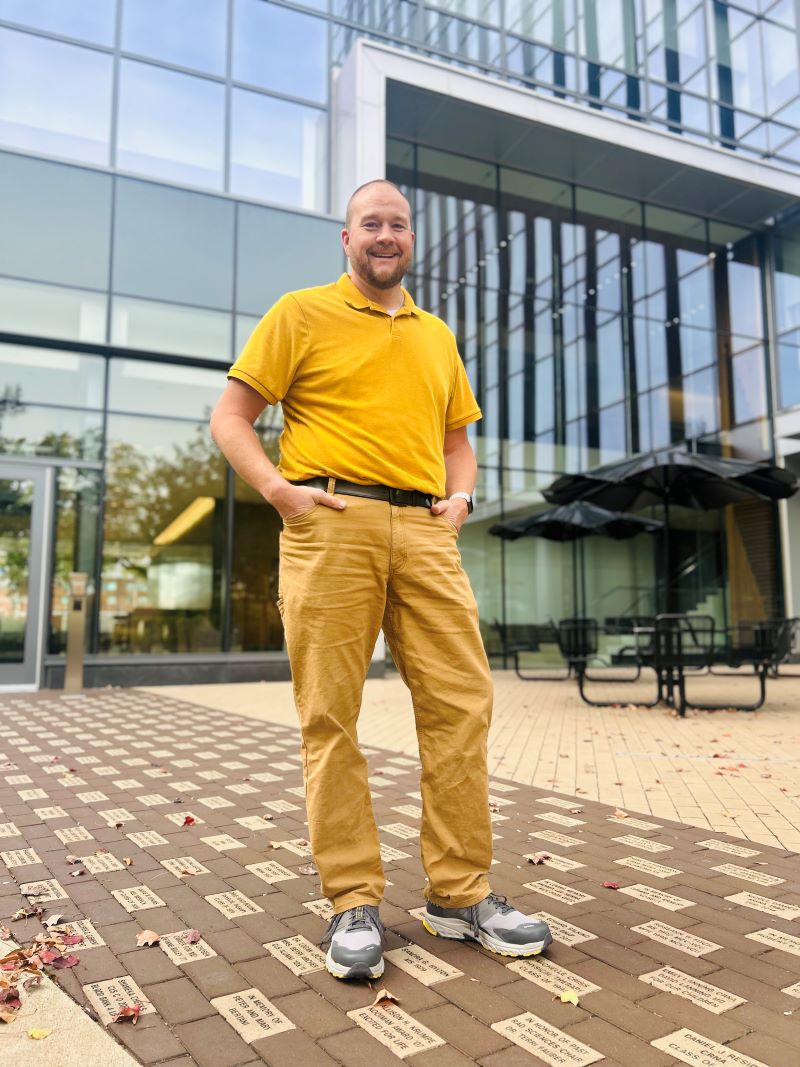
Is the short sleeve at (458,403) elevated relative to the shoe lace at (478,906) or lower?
elevated

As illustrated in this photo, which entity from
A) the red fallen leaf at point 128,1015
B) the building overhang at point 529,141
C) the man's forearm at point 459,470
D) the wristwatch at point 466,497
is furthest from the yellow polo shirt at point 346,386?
the building overhang at point 529,141

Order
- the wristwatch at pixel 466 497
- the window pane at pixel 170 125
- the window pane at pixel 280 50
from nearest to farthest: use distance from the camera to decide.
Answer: the wristwatch at pixel 466 497 < the window pane at pixel 170 125 < the window pane at pixel 280 50

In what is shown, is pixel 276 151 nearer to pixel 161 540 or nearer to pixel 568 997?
pixel 161 540

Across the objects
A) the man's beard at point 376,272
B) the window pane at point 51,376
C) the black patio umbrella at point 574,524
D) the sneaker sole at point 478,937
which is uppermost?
the window pane at point 51,376

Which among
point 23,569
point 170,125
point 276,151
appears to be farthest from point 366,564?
point 276,151

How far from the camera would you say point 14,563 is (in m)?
11.6

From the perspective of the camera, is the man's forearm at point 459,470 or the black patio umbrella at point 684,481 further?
the black patio umbrella at point 684,481

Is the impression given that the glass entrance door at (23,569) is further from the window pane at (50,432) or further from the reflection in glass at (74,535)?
the window pane at (50,432)

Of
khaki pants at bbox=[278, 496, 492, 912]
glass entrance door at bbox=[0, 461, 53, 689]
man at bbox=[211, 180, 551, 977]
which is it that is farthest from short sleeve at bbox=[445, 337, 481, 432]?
glass entrance door at bbox=[0, 461, 53, 689]

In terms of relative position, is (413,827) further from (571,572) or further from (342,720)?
(571,572)

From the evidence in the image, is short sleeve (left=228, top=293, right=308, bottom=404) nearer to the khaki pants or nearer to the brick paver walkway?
the khaki pants

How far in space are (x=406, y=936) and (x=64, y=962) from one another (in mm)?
950

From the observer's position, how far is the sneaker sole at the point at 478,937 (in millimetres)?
2318

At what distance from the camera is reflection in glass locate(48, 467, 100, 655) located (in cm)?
1211
